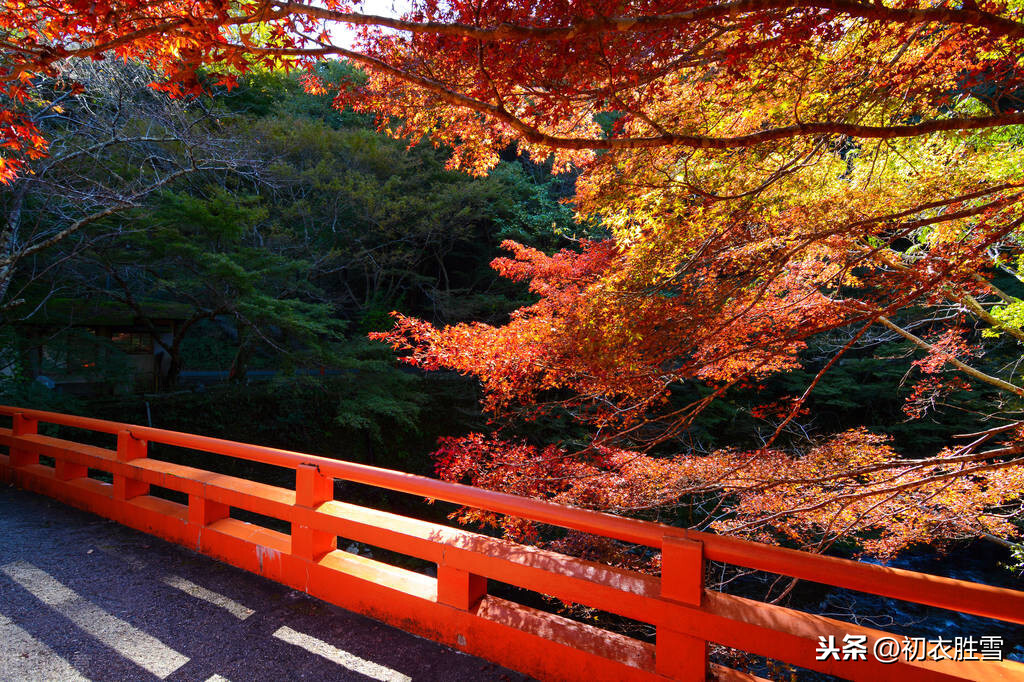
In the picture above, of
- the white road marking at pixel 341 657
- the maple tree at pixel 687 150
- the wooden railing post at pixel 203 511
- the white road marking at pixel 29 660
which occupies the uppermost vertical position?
the maple tree at pixel 687 150

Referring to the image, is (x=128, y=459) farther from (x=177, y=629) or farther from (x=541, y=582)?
(x=541, y=582)

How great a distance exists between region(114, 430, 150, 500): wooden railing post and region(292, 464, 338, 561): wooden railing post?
1635mm

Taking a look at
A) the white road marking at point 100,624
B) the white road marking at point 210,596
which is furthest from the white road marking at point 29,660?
the white road marking at point 210,596

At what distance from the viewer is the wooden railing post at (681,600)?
177 cm

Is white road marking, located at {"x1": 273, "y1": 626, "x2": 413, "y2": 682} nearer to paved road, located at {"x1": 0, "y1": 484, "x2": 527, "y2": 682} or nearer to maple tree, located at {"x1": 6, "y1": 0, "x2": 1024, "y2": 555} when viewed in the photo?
paved road, located at {"x1": 0, "y1": 484, "x2": 527, "y2": 682}

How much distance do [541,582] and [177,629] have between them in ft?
5.67

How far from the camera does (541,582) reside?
80.3 inches

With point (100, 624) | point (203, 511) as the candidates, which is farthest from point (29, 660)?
point (203, 511)

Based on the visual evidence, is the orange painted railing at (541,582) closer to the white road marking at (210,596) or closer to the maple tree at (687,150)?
the white road marking at (210,596)

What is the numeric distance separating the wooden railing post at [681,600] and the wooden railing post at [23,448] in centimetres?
554

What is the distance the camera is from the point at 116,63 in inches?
289

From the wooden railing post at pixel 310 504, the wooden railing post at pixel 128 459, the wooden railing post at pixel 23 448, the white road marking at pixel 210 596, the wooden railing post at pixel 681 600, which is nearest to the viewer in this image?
the wooden railing post at pixel 681 600

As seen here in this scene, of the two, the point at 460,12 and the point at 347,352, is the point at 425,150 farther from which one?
the point at 460,12

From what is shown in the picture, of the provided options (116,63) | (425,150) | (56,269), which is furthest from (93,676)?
(425,150)
